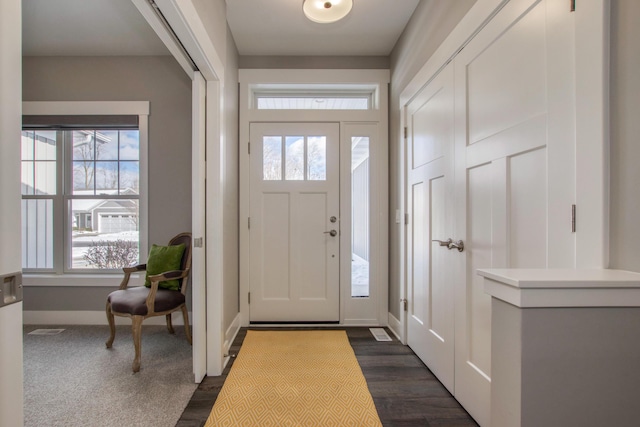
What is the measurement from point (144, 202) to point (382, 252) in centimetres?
237

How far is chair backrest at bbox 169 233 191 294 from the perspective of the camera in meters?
2.57

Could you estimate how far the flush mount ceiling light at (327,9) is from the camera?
1991 millimetres

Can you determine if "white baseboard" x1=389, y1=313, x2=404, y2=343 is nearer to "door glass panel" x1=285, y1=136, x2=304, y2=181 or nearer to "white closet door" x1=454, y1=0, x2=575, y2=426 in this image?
"white closet door" x1=454, y1=0, x2=575, y2=426

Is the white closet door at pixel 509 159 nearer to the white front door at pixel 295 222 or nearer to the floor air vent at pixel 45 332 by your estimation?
the white front door at pixel 295 222

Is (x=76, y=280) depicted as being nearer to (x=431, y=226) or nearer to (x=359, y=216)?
(x=359, y=216)

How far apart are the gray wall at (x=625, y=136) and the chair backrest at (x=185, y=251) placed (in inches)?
104

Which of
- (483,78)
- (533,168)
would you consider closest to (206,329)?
(533,168)

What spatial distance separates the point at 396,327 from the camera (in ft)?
8.86

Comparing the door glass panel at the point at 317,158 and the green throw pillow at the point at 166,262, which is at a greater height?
the door glass panel at the point at 317,158

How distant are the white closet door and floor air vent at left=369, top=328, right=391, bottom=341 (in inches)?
36.8

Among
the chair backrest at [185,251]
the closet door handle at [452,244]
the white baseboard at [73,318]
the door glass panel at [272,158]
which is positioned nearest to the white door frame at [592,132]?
the closet door handle at [452,244]

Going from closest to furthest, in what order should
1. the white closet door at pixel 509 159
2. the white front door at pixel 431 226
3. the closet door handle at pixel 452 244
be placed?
the white closet door at pixel 509 159, the closet door handle at pixel 452 244, the white front door at pixel 431 226

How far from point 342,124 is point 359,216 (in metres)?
0.92

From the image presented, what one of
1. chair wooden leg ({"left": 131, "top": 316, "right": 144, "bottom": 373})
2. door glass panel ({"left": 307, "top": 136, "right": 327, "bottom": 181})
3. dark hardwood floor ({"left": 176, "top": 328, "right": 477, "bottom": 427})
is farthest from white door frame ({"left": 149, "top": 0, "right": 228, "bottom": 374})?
door glass panel ({"left": 307, "top": 136, "right": 327, "bottom": 181})
